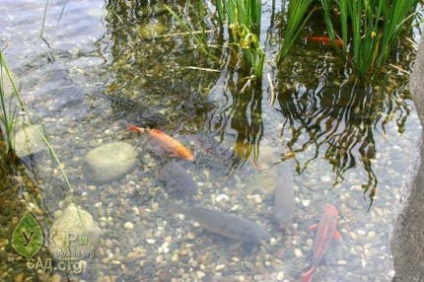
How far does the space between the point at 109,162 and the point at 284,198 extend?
4.45 ft

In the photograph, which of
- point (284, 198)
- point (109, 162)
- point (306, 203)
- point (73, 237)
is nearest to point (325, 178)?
point (306, 203)

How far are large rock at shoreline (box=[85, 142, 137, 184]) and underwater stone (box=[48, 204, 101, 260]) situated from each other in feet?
1.50

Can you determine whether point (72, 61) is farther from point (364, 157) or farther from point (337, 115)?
point (364, 157)

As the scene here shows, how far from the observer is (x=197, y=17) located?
547cm

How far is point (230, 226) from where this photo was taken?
3.39 metres

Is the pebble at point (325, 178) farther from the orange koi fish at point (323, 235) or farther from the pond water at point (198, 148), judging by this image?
the orange koi fish at point (323, 235)

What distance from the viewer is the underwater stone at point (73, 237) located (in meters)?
3.31

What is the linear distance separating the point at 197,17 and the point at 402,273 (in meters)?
3.82

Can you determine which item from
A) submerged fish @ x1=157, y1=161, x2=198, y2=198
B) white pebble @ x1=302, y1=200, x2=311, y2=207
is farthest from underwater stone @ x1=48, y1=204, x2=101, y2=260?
white pebble @ x1=302, y1=200, x2=311, y2=207

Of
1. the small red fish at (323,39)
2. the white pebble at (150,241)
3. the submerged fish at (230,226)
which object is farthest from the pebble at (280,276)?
the small red fish at (323,39)

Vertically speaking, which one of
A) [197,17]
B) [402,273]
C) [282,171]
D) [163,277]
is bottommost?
[163,277]

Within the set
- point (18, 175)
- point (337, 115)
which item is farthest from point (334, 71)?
point (18, 175)

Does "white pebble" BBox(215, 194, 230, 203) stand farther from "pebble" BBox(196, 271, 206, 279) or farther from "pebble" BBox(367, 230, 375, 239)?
"pebble" BBox(367, 230, 375, 239)

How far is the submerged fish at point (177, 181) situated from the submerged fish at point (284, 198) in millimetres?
619
